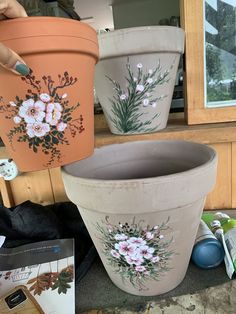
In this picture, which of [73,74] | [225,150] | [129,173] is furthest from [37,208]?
[225,150]

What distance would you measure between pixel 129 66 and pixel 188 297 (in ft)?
1.19

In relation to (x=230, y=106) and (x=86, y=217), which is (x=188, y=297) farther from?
(x=230, y=106)

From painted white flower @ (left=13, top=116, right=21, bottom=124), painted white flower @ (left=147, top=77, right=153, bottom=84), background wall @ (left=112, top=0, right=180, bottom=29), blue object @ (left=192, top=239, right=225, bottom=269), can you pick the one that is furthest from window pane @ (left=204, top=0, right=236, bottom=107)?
background wall @ (left=112, top=0, right=180, bottom=29)

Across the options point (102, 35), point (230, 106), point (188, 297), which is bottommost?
point (188, 297)

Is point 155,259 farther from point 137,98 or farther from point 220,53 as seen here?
point 220,53

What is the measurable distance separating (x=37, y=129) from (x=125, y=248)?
19 centimetres

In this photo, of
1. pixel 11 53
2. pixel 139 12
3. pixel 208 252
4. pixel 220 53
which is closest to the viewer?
pixel 11 53

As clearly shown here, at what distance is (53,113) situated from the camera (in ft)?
1.09

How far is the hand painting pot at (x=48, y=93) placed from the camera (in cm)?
30

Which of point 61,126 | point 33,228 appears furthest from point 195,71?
point 33,228

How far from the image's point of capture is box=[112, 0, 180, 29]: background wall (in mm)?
1949

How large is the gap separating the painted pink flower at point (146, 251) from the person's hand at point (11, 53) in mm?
252

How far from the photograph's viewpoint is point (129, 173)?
1.55 feet

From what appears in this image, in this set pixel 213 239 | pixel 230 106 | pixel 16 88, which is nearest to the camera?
pixel 16 88
